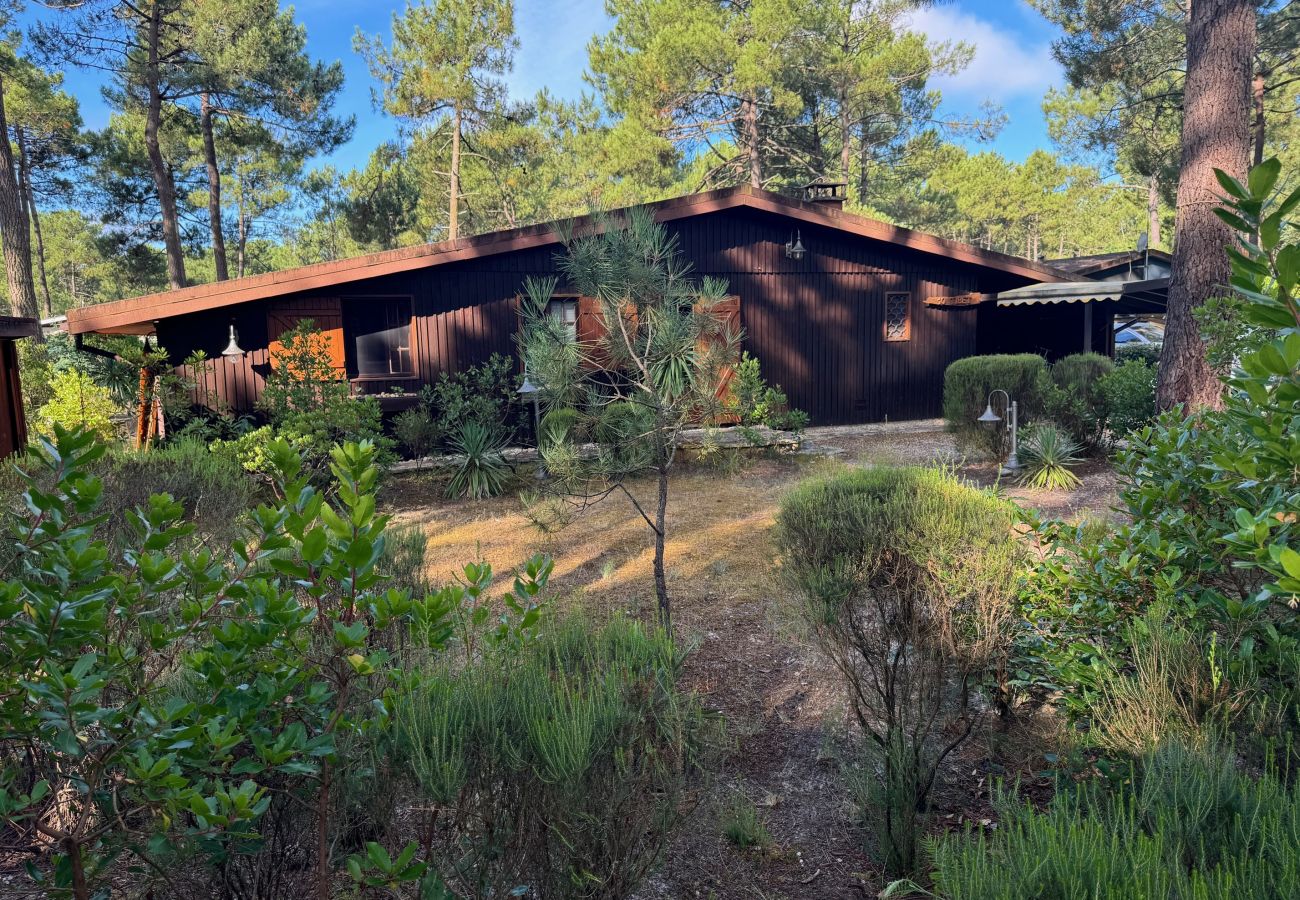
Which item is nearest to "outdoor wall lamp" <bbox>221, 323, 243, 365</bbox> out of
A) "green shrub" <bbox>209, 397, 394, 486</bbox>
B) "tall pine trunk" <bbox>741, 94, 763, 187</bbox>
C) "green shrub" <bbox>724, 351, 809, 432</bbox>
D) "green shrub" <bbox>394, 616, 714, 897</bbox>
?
"green shrub" <bbox>209, 397, 394, 486</bbox>

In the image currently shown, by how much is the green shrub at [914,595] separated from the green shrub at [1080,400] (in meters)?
6.28

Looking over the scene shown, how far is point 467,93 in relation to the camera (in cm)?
2216

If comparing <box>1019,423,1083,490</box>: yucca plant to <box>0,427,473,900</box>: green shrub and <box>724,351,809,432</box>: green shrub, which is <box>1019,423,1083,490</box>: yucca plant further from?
<box>0,427,473,900</box>: green shrub

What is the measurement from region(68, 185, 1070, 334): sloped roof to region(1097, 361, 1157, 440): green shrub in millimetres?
5057

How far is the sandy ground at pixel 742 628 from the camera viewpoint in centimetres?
287

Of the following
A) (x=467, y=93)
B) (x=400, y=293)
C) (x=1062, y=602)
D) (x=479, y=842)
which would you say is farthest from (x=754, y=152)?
(x=479, y=842)

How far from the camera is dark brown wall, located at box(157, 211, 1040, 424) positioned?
11125mm

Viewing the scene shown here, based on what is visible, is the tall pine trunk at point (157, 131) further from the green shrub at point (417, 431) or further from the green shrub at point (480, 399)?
the green shrub at point (417, 431)

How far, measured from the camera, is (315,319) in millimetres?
10516

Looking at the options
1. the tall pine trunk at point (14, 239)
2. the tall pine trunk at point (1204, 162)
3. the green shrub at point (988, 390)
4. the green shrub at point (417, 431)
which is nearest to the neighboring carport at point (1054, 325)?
the green shrub at point (988, 390)

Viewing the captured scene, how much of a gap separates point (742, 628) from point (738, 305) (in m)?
8.46

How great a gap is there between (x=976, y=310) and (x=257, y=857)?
48.0 feet

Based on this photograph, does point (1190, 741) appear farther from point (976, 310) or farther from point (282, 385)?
point (976, 310)


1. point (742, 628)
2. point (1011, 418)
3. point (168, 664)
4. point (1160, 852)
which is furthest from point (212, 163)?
point (1160, 852)
